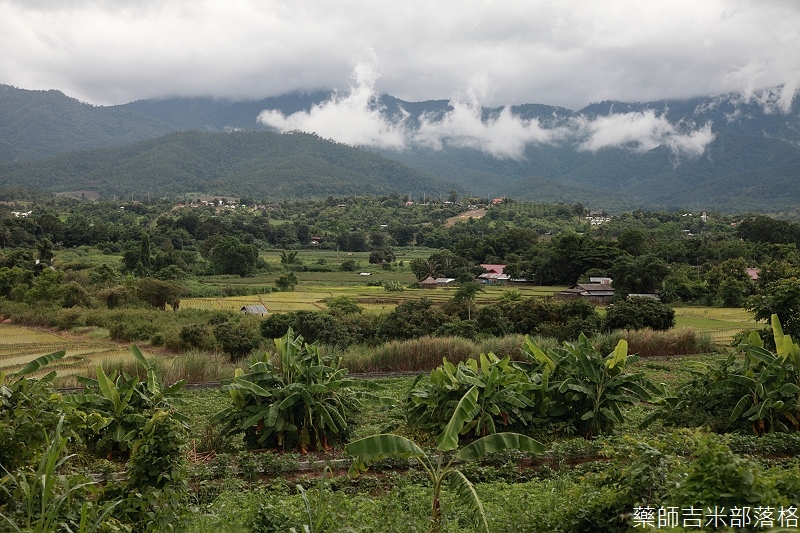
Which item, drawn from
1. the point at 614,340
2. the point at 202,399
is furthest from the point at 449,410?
the point at 614,340

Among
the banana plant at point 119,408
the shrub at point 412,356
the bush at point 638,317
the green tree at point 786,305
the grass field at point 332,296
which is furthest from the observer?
the grass field at point 332,296

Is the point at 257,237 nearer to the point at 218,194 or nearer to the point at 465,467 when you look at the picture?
the point at 465,467

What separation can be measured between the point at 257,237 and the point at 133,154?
128m

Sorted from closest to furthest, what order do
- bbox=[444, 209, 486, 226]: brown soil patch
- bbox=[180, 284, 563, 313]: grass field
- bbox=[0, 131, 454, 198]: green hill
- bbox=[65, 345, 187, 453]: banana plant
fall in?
1. bbox=[65, 345, 187, 453]: banana plant
2. bbox=[180, 284, 563, 313]: grass field
3. bbox=[444, 209, 486, 226]: brown soil patch
4. bbox=[0, 131, 454, 198]: green hill

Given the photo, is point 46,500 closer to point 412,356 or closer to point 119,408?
point 119,408

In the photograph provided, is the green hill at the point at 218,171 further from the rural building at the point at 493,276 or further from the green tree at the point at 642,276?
the green tree at the point at 642,276

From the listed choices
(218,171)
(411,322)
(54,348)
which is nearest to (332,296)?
(411,322)

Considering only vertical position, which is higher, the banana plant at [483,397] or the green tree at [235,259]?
the banana plant at [483,397]

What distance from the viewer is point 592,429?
746 cm

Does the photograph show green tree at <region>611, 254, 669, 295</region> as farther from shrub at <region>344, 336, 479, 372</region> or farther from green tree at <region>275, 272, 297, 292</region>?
shrub at <region>344, 336, 479, 372</region>

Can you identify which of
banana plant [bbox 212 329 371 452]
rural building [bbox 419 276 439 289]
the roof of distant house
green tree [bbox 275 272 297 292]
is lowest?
rural building [bbox 419 276 439 289]

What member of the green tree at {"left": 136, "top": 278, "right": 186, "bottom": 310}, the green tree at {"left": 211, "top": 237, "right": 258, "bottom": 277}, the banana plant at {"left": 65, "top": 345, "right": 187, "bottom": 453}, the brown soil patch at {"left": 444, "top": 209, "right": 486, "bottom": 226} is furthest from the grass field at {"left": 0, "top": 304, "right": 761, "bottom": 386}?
the brown soil patch at {"left": 444, "top": 209, "right": 486, "bottom": 226}

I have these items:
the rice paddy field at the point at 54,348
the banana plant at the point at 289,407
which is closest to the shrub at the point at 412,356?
the banana plant at the point at 289,407

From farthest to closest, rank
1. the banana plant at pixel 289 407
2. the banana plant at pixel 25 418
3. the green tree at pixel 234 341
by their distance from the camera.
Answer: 1. the green tree at pixel 234 341
2. the banana plant at pixel 289 407
3. the banana plant at pixel 25 418
